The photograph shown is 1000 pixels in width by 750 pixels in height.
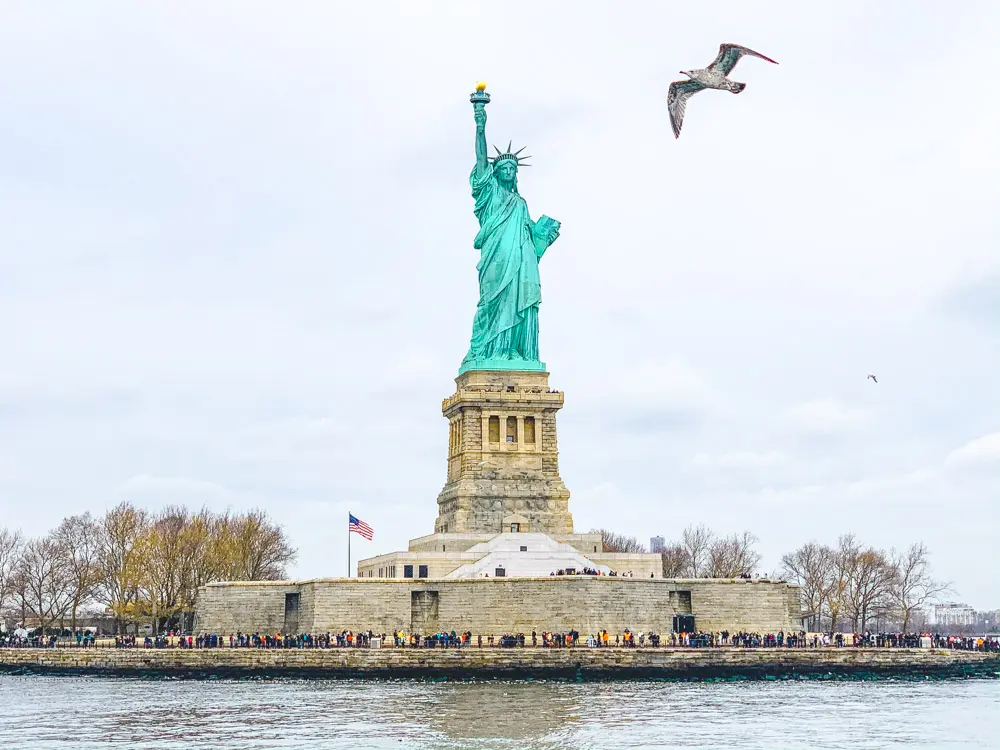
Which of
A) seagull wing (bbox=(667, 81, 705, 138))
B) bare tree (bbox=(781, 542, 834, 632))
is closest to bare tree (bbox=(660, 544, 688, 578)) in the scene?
bare tree (bbox=(781, 542, 834, 632))

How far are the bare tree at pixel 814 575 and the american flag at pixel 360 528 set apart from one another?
101ft

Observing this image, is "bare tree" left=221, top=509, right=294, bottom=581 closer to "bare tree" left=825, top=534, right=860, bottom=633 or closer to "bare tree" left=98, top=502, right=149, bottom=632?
"bare tree" left=98, top=502, right=149, bottom=632

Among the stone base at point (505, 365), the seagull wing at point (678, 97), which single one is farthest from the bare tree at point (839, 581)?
the seagull wing at point (678, 97)

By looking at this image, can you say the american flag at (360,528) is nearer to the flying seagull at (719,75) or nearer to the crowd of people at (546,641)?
the crowd of people at (546,641)

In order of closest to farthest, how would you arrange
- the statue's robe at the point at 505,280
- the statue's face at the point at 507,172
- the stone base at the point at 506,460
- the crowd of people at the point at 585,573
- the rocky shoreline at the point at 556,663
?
the rocky shoreline at the point at 556,663 → the crowd of people at the point at 585,573 → the stone base at the point at 506,460 → the statue's robe at the point at 505,280 → the statue's face at the point at 507,172

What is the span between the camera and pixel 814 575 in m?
85.2

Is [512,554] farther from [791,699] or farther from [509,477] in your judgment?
[791,699]

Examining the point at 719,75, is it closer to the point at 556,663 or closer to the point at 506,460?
the point at 556,663

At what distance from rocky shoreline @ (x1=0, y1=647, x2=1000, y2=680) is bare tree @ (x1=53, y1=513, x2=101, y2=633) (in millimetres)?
19571

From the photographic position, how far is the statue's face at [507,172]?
2773 inches

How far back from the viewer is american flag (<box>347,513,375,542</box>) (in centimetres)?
6075

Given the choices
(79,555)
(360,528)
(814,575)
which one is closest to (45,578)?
(79,555)

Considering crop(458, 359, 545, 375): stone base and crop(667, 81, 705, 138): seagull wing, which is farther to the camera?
crop(458, 359, 545, 375): stone base

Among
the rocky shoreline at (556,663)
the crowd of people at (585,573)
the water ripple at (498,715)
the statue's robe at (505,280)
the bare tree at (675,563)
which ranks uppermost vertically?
the statue's robe at (505,280)
